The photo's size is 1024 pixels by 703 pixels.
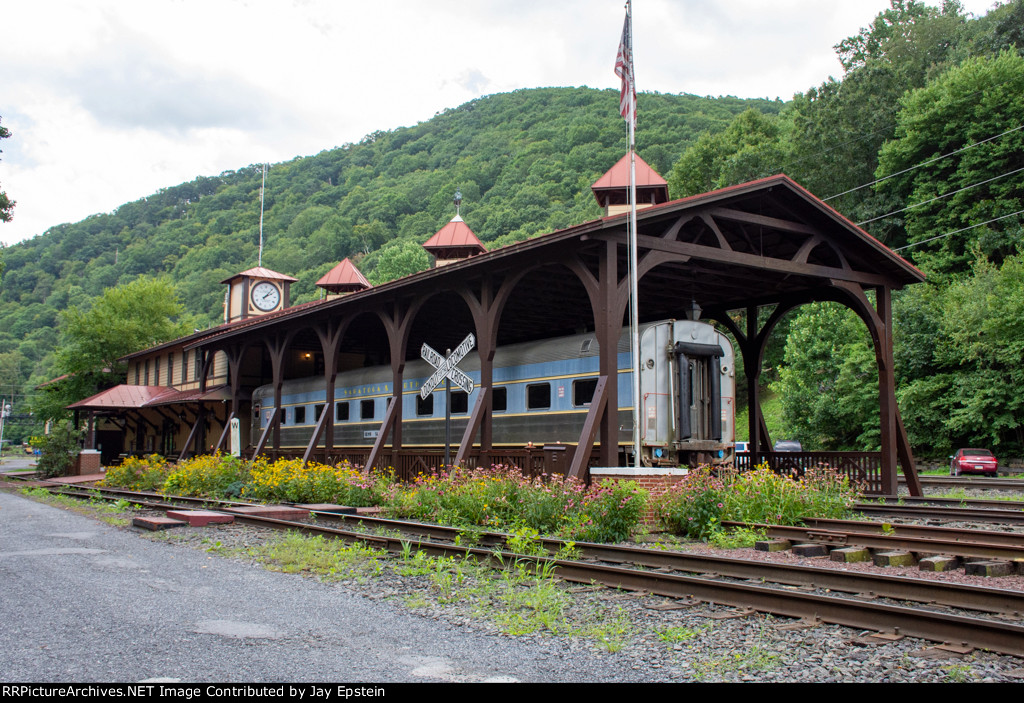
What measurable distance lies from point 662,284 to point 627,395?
467 cm

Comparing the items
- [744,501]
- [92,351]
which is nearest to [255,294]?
[92,351]

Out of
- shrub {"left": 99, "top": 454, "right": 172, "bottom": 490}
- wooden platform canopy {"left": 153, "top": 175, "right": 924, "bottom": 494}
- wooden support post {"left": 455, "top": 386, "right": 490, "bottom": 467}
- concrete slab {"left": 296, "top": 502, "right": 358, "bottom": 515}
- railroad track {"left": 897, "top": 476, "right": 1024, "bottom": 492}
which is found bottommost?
concrete slab {"left": 296, "top": 502, "right": 358, "bottom": 515}

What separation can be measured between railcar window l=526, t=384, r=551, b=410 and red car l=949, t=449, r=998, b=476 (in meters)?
19.8

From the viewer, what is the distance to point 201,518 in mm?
13992

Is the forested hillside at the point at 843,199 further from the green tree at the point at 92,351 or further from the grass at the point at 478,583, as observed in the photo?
the green tree at the point at 92,351

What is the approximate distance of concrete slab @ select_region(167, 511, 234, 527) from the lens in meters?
13.9

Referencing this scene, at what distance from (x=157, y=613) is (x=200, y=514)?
7950 mm

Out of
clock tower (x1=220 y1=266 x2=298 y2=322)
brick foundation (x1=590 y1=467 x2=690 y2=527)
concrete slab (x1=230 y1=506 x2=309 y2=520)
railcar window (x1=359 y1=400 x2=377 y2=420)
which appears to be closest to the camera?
brick foundation (x1=590 y1=467 x2=690 y2=527)

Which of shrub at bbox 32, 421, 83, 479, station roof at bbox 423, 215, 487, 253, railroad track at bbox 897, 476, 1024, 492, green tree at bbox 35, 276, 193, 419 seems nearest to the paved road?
railroad track at bbox 897, 476, 1024, 492

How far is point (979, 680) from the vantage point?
16.7 feet

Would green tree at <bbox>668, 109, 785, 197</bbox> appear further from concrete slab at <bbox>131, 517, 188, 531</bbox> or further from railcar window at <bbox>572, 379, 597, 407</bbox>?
concrete slab at <bbox>131, 517, 188, 531</bbox>

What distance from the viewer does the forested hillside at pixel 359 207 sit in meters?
88.1

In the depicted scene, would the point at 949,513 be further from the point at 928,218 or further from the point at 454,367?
the point at 928,218
